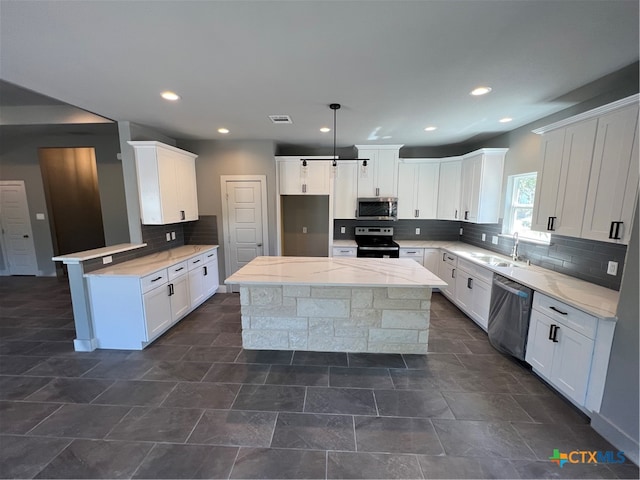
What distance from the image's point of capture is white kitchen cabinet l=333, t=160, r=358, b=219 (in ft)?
15.4

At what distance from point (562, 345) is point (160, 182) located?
4.72 m

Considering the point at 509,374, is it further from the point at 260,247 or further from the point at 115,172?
the point at 115,172

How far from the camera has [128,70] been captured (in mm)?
2037

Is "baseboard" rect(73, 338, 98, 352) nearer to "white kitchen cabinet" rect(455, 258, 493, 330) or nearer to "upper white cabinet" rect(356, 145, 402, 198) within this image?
"upper white cabinet" rect(356, 145, 402, 198)

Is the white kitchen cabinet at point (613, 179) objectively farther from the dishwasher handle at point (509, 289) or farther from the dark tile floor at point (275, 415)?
the dark tile floor at point (275, 415)

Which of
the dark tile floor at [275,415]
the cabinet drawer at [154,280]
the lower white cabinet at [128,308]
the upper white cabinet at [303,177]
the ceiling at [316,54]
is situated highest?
the ceiling at [316,54]

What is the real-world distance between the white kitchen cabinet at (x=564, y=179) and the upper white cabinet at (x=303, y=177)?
117 inches

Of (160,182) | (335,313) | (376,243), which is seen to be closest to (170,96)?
(160,182)

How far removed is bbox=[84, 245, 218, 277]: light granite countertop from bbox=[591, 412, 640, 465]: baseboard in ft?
13.7

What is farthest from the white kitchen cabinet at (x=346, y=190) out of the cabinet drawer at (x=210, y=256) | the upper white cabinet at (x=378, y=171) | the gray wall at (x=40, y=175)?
the gray wall at (x=40, y=175)

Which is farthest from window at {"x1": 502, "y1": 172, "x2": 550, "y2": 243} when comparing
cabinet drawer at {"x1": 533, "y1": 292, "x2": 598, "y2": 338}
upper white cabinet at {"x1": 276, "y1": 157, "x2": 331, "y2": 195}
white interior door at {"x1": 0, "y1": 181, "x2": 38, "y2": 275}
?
white interior door at {"x1": 0, "y1": 181, "x2": 38, "y2": 275}

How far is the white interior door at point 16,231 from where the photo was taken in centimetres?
518

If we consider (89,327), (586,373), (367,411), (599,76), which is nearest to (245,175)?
(89,327)

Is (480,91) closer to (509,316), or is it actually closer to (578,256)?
(578,256)
